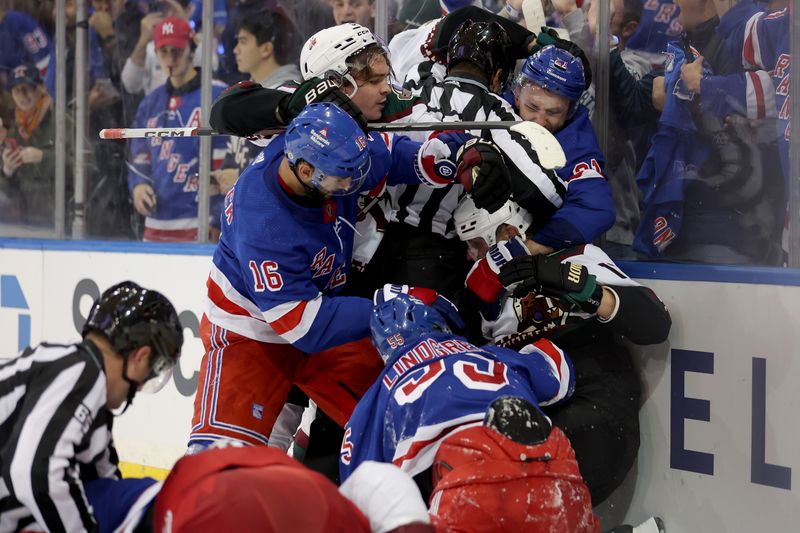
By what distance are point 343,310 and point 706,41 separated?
1.22 m

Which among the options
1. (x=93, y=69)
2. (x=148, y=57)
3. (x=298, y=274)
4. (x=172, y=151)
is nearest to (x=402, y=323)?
(x=298, y=274)

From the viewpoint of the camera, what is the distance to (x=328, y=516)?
167 centimetres

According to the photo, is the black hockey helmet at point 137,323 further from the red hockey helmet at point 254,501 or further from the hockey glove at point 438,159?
the hockey glove at point 438,159

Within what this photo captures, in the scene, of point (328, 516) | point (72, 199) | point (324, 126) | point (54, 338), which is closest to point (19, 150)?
point (72, 199)

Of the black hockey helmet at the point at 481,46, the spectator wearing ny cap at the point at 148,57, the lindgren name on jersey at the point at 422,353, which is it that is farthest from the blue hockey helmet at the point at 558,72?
the spectator wearing ny cap at the point at 148,57

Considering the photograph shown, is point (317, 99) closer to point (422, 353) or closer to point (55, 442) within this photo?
point (422, 353)

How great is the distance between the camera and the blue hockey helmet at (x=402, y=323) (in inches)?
97.0

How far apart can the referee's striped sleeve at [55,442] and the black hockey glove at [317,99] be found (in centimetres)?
103

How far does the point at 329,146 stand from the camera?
247 cm

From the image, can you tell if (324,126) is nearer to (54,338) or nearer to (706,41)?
(706,41)

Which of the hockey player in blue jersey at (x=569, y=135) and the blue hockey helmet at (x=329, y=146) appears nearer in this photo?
the blue hockey helmet at (x=329, y=146)

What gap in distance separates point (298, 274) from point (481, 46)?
89 cm

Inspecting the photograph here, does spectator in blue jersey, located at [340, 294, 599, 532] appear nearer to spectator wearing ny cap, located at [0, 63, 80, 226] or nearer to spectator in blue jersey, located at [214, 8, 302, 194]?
spectator in blue jersey, located at [214, 8, 302, 194]

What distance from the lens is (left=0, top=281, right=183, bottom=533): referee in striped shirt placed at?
1.76 m
